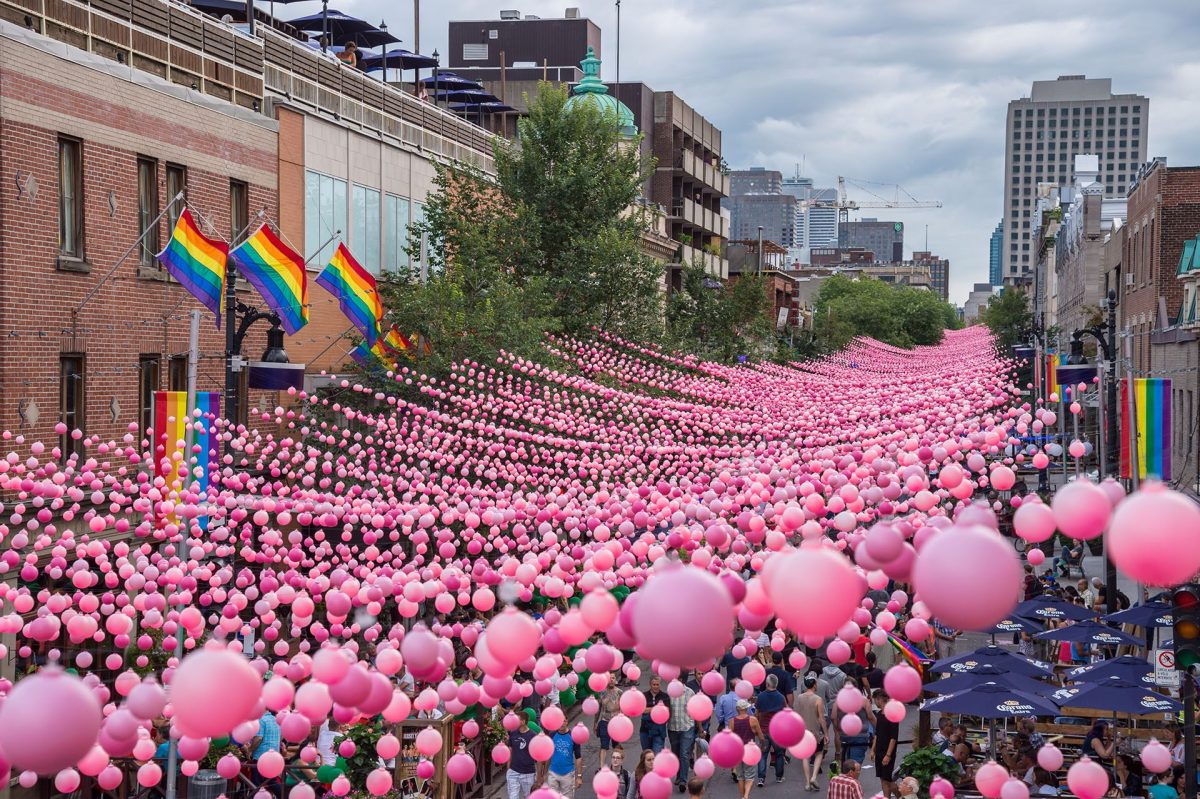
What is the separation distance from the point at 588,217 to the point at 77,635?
26.3 meters

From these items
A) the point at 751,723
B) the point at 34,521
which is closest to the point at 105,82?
the point at 34,521

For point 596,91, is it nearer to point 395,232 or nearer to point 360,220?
point 395,232

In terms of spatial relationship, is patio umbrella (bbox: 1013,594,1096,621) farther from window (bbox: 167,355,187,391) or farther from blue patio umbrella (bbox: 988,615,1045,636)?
window (bbox: 167,355,187,391)

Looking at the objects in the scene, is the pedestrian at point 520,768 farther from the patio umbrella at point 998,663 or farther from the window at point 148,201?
the window at point 148,201

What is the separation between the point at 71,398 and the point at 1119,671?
15022 millimetres

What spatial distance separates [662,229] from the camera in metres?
65.6

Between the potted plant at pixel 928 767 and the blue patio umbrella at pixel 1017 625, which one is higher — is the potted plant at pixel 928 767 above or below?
below

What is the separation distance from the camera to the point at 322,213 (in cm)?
2800

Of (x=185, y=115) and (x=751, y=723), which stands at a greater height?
(x=185, y=115)

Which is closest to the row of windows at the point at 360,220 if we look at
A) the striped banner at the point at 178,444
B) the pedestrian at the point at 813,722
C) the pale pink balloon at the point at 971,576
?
the striped banner at the point at 178,444

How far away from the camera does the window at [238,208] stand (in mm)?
24625

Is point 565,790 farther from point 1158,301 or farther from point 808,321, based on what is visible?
point 808,321

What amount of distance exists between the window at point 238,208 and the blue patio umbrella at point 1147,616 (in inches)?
640

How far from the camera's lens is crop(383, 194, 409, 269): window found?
3145 cm
